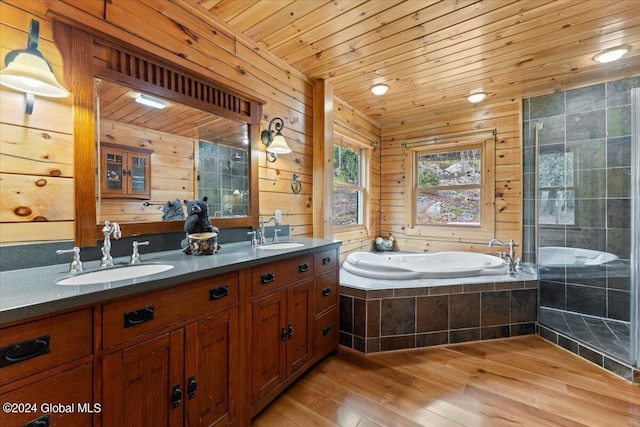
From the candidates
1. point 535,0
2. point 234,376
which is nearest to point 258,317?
point 234,376

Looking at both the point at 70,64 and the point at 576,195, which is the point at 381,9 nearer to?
the point at 70,64

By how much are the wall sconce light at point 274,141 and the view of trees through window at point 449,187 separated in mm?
2361

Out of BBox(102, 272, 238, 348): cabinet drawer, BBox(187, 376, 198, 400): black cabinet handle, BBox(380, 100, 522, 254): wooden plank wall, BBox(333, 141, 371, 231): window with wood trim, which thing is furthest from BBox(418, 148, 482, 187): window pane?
BBox(187, 376, 198, 400): black cabinet handle

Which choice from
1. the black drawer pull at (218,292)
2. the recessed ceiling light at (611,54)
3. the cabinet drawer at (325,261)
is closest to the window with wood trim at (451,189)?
the recessed ceiling light at (611,54)

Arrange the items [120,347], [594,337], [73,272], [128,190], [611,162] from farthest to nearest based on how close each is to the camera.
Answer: [611,162] < [594,337] < [128,190] < [73,272] < [120,347]

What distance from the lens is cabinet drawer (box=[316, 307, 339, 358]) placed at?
1.99 m

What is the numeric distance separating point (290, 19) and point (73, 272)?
6.28 feet

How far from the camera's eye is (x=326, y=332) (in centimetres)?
208

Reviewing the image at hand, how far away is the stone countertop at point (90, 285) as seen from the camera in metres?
0.76

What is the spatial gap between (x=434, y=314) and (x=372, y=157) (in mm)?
2377

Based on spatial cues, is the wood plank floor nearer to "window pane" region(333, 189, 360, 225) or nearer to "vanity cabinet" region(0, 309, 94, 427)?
"vanity cabinet" region(0, 309, 94, 427)

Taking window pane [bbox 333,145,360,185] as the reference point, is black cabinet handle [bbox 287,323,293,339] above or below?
below

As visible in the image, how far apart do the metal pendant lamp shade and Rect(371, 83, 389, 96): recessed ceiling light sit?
8.37 feet

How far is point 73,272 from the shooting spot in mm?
1119
